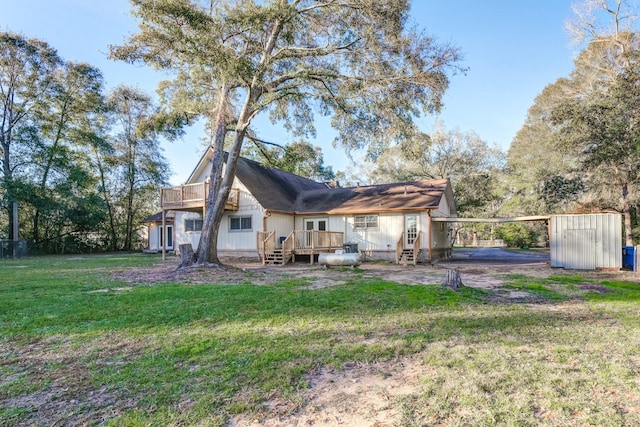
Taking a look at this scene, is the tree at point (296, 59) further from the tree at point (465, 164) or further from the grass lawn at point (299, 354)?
the tree at point (465, 164)

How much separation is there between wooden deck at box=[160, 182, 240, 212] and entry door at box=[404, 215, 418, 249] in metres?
8.70

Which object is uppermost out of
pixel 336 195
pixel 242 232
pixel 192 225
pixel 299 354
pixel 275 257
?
pixel 336 195

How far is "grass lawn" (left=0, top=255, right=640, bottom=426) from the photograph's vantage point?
2623mm

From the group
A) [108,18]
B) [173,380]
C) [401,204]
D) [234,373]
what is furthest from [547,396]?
[108,18]

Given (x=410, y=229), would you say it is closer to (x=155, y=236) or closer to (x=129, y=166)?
(x=155, y=236)

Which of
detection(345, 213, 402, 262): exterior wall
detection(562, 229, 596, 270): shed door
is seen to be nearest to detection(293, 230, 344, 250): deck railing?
detection(345, 213, 402, 262): exterior wall

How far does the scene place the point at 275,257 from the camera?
1600 centimetres

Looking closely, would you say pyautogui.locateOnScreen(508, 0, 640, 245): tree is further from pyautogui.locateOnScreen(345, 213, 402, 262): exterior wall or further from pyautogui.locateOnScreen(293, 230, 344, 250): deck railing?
pyautogui.locateOnScreen(293, 230, 344, 250): deck railing

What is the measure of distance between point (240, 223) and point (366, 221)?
663 cm

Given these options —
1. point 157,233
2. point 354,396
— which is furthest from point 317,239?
point 157,233

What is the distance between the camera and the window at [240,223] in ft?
59.7

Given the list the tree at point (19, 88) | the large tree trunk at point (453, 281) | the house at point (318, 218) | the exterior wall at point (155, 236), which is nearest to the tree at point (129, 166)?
the exterior wall at point (155, 236)

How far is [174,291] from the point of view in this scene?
7715 mm

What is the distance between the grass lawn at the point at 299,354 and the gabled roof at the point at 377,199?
967cm
